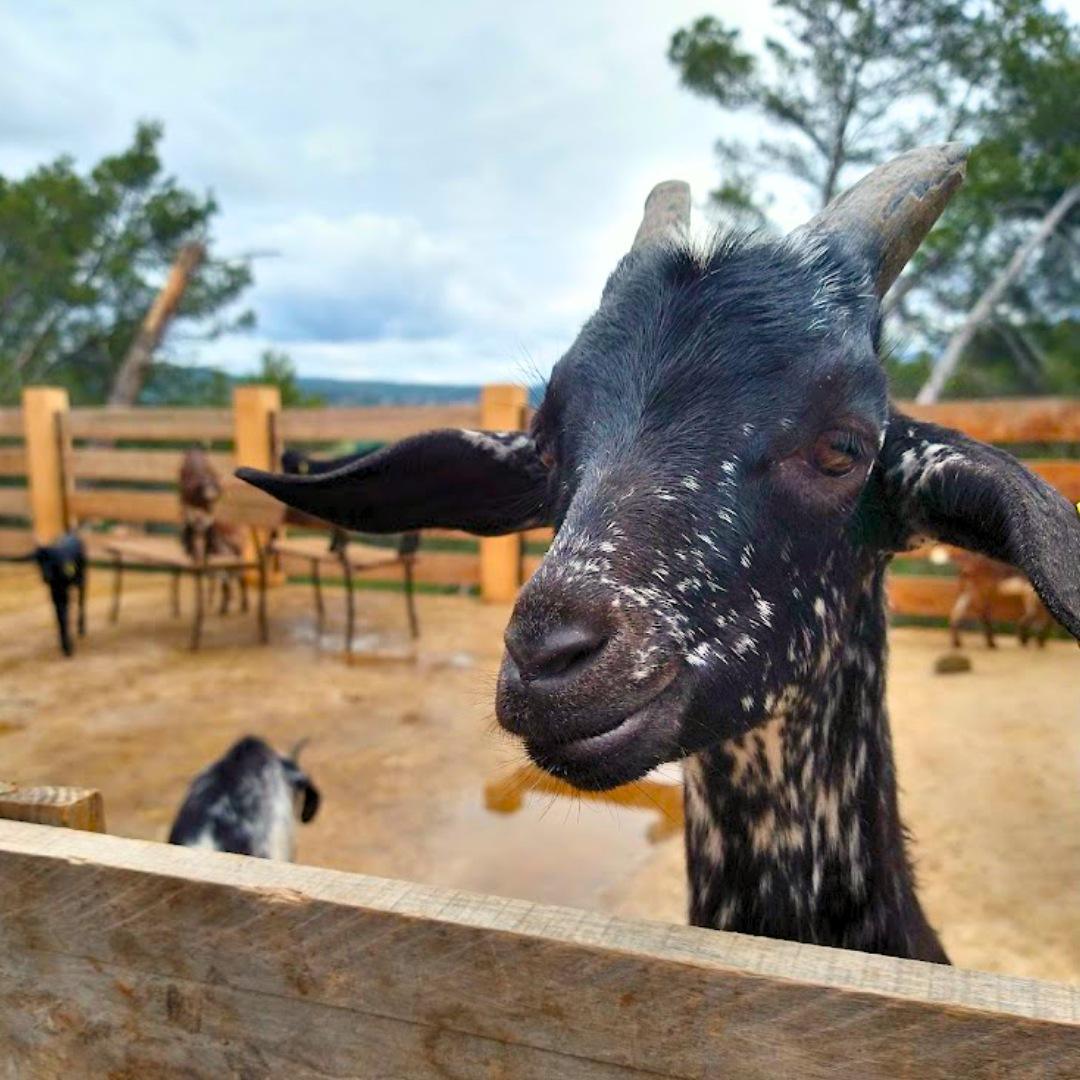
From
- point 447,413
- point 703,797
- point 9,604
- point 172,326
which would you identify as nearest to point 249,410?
point 447,413

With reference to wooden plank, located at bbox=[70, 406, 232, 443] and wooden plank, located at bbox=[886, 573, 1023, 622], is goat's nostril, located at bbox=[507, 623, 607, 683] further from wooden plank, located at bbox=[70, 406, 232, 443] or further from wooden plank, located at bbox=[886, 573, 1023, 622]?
wooden plank, located at bbox=[70, 406, 232, 443]

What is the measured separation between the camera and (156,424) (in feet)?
36.7

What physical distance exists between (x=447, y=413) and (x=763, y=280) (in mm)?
7939

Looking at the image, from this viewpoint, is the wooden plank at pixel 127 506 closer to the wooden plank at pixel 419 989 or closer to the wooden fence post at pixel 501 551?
the wooden fence post at pixel 501 551

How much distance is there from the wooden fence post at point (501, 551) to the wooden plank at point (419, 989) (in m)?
7.70

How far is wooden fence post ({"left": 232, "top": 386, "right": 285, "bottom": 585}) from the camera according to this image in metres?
10.0

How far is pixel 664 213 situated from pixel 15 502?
12038mm

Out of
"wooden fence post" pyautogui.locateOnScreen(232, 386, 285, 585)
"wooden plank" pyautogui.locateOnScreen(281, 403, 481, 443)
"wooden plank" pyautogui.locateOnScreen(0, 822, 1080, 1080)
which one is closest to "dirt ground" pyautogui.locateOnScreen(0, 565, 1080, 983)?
"wooden plank" pyautogui.locateOnScreen(0, 822, 1080, 1080)

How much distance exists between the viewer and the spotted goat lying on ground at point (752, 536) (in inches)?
51.7

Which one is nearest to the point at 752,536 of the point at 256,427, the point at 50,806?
the point at 50,806

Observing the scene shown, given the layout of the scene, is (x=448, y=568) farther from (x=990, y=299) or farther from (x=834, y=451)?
(x=834, y=451)

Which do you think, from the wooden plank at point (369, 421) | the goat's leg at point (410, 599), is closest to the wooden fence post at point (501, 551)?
the wooden plank at point (369, 421)

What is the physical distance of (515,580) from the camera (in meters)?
9.46

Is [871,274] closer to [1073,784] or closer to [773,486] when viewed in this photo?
[773,486]
